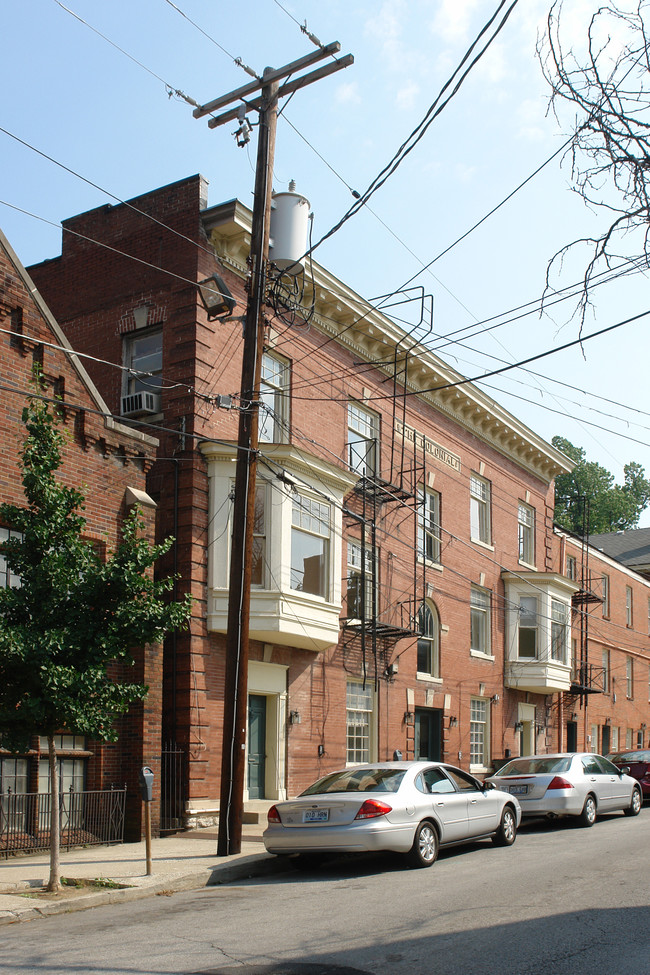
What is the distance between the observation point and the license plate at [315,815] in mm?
12156

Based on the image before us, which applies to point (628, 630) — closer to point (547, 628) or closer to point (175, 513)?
point (547, 628)

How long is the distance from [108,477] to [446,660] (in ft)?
42.2

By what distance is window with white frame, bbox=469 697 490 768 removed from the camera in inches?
1077

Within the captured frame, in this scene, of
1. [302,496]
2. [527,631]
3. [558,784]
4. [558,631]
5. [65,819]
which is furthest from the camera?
[558,631]

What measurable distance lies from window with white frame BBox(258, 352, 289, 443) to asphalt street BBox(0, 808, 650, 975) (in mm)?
9624

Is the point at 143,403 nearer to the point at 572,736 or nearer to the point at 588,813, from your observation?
the point at 588,813

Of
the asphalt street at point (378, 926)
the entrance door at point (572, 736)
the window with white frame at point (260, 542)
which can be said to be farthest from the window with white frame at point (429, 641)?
the asphalt street at point (378, 926)

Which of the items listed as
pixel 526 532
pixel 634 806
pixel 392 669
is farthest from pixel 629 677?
pixel 634 806

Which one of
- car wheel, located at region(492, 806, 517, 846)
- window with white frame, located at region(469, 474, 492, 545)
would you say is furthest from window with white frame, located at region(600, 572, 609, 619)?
car wheel, located at region(492, 806, 517, 846)

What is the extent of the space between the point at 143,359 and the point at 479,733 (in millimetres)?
14440

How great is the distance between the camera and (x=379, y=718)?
896 inches

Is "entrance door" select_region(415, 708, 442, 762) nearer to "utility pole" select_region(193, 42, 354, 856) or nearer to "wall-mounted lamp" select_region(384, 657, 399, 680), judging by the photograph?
"wall-mounted lamp" select_region(384, 657, 399, 680)

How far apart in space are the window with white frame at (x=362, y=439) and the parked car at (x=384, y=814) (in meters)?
10.1

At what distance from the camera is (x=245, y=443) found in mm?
14188
